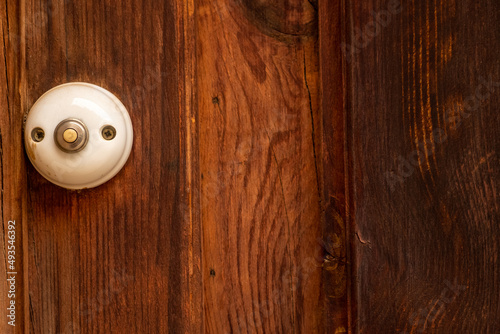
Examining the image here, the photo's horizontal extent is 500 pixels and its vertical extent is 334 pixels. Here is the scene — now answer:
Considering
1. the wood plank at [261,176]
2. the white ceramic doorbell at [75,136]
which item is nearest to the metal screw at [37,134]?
the white ceramic doorbell at [75,136]

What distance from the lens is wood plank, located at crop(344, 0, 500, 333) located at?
491 millimetres

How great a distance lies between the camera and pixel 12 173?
0.44 meters

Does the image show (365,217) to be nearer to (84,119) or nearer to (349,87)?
(349,87)

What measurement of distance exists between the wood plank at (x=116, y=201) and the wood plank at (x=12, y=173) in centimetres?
1

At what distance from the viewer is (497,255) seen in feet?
1.63

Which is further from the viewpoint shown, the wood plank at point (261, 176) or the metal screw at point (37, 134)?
the wood plank at point (261, 176)

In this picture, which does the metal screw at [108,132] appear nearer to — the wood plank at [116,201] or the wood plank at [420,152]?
the wood plank at [116,201]

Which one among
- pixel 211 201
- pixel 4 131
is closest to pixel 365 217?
pixel 211 201

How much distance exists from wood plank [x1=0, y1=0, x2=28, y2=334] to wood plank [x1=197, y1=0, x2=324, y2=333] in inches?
8.4

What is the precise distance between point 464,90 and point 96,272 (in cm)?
50

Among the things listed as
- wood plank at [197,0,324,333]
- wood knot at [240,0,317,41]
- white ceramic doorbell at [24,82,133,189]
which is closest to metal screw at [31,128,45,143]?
white ceramic doorbell at [24,82,133,189]

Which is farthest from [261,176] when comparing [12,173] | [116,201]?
[12,173]

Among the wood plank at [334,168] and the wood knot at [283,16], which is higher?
the wood knot at [283,16]

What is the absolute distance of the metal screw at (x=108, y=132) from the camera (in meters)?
0.43
